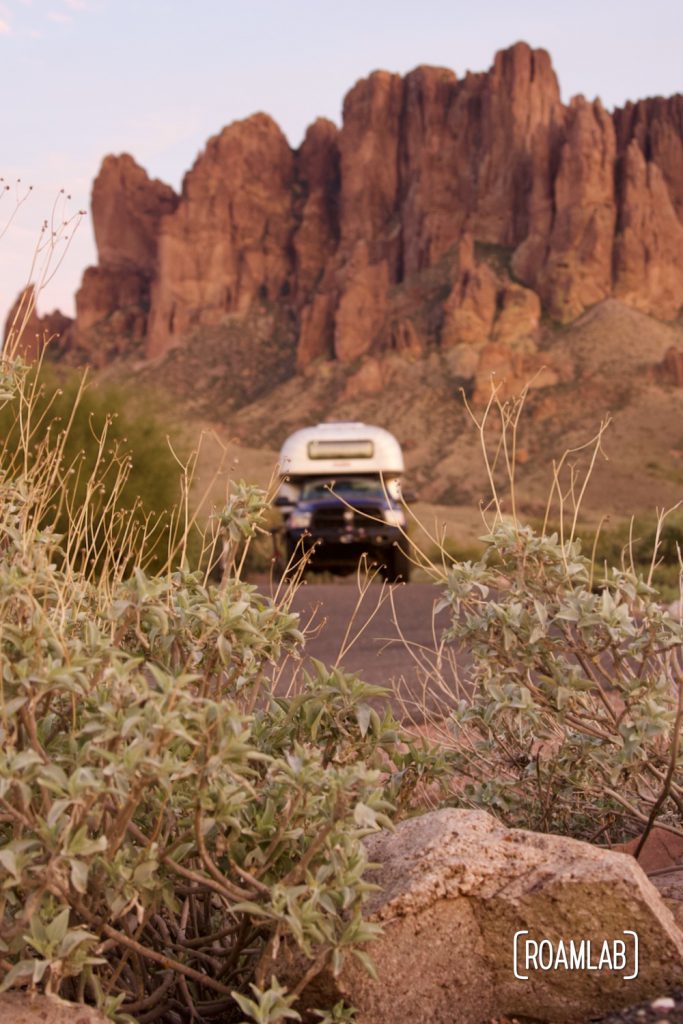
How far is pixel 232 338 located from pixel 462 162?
24.7m

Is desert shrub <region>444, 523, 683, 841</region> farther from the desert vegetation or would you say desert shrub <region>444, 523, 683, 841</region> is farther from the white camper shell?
the white camper shell

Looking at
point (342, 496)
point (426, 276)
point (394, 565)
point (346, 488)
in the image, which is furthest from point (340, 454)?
point (426, 276)

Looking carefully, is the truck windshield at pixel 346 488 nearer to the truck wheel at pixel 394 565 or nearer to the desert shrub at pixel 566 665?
the truck wheel at pixel 394 565

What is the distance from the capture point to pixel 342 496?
60.9ft

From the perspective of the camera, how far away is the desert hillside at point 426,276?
64.9m

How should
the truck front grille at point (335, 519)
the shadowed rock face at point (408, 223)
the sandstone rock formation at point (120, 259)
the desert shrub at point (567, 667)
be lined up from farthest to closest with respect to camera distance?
the sandstone rock formation at point (120, 259) < the shadowed rock face at point (408, 223) < the truck front grille at point (335, 519) < the desert shrub at point (567, 667)

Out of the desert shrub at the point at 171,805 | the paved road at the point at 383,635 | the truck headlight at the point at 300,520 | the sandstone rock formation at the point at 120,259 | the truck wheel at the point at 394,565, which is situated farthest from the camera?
the sandstone rock formation at the point at 120,259

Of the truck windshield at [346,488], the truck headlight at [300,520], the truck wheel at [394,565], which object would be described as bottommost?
the truck wheel at [394,565]

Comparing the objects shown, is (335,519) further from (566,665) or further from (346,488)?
(566,665)

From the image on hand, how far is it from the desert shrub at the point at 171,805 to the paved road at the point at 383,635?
316cm

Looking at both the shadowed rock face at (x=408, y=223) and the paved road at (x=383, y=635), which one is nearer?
the paved road at (x=383, y=635)

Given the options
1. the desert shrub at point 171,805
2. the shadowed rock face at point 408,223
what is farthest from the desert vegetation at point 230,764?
the shadowed rock face at point 408,223

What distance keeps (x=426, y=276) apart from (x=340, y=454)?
71.1 m

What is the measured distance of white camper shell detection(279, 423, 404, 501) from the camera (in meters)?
18.7
